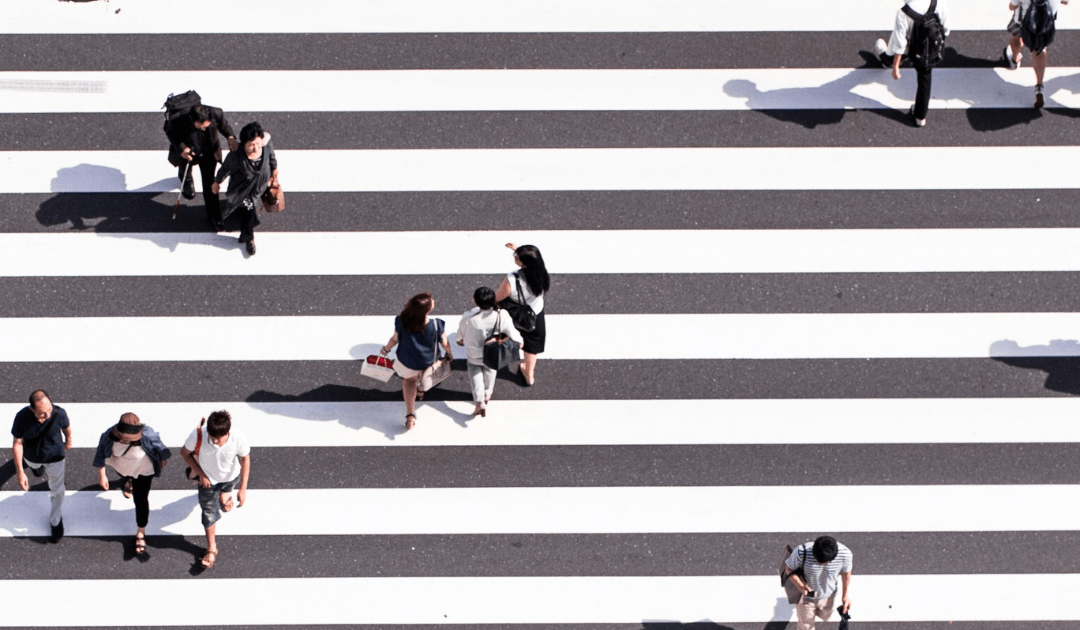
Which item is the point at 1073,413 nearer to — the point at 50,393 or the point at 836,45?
the point at 836,45

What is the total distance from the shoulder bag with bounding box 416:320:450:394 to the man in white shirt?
1471 millimetres

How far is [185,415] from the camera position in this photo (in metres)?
9.76

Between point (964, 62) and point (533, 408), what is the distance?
17.1ft

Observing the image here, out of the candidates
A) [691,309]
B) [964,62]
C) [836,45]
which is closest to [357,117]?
[691,309]

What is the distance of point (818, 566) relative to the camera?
8406 millimetres

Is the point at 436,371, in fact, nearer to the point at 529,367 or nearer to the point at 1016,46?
the point at 529,367

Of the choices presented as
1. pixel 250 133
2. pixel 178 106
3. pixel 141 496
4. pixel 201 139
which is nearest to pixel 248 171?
pixel 250 133

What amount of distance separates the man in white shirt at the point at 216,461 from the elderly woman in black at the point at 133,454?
0.23 meters

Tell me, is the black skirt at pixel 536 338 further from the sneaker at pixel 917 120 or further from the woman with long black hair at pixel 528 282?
the sneaker at pixel 917 120

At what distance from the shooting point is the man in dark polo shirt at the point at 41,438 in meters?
Answer: 8.60

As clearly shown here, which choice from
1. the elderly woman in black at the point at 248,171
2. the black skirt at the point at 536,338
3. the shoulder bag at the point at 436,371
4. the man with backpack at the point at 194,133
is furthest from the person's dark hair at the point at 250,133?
the black skirt at the point at 536,338

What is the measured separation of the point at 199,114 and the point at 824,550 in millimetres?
5880

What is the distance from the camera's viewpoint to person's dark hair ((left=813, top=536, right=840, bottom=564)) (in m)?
8.20

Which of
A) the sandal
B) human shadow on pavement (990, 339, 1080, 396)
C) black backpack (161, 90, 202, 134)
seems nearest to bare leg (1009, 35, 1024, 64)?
human shadow on pavement (990, 339, 1080, 396)
